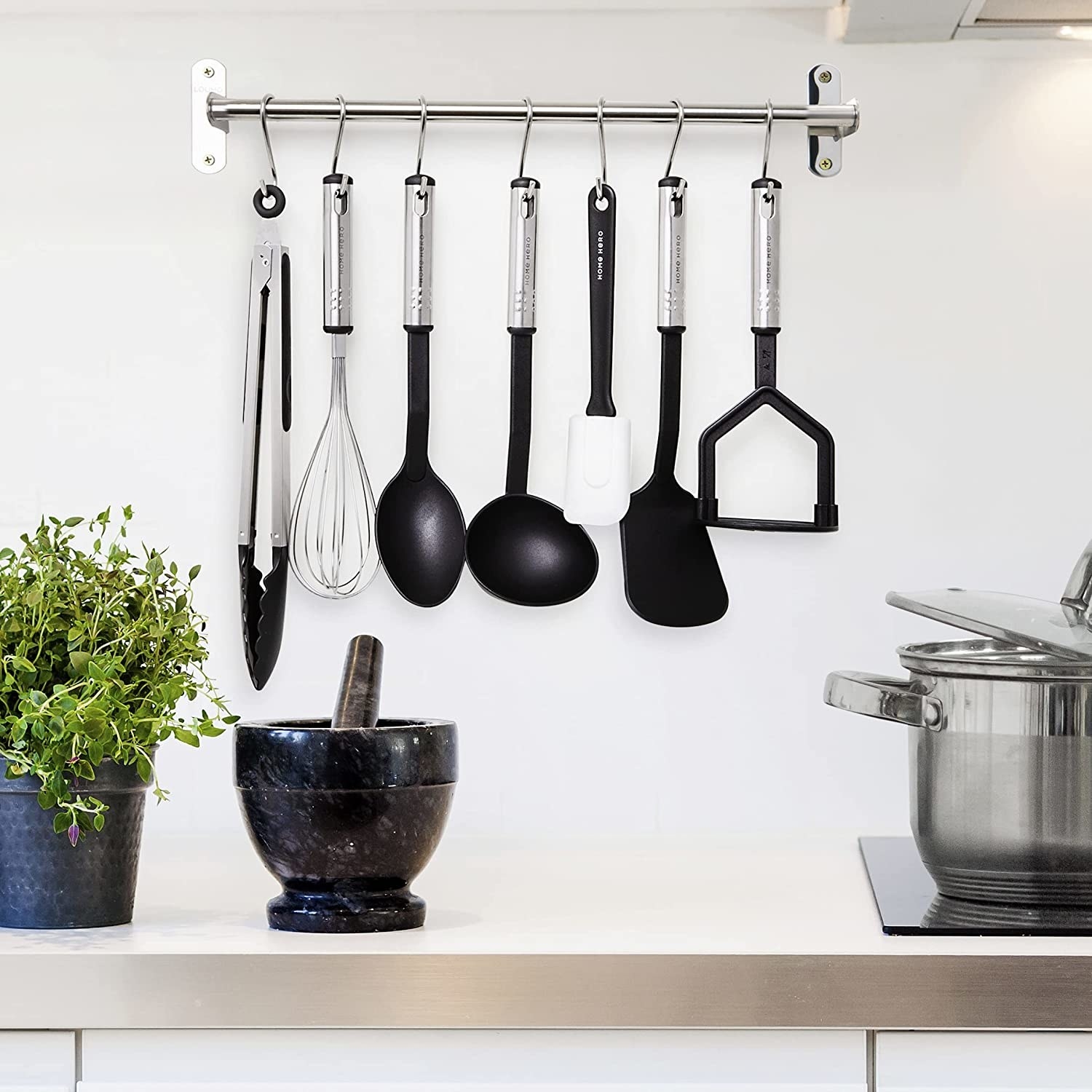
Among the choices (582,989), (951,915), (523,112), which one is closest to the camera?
(582,989)

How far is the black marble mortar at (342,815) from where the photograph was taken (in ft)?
2.83

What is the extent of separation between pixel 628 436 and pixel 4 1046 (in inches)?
28.6

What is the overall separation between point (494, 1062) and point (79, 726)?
318mm

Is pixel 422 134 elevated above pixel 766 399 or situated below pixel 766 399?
above

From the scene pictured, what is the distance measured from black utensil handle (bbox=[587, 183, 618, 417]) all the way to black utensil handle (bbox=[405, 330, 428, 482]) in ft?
0.50

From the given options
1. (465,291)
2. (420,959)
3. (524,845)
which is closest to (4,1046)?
(420,959)

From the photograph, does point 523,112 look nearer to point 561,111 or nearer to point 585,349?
point 561,111

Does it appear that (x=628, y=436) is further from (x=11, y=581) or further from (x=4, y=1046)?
(x=4, y=1046)

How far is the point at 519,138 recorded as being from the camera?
1341mm

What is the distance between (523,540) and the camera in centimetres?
132

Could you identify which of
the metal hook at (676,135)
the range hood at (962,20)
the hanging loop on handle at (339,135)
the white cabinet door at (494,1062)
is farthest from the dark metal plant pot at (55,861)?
the range hood at (962,20)

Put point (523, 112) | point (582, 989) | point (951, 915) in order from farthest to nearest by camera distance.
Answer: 1. point (523, 112)
2. point (951, 915)
3. point (582, 989)

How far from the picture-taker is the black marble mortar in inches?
34.0

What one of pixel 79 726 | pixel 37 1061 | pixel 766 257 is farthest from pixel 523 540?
pixel 37 1061
